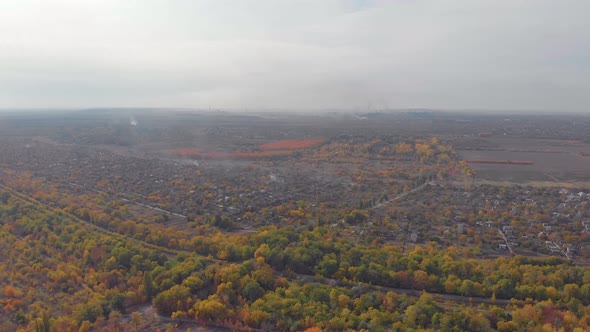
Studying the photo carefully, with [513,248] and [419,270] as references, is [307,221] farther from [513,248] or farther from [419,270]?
[513,248]

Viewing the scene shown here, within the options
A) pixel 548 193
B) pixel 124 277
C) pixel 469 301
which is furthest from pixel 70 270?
pixel 548 193

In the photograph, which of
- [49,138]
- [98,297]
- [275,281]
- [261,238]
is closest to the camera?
[98,297]

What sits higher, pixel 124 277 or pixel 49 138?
pixel 49 138

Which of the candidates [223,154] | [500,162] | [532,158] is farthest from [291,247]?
[532,158]

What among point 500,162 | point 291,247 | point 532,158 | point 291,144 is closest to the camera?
point 291,247

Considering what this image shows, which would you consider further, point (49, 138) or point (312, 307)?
point (49, 138)

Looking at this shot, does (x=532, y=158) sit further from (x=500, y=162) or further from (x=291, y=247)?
(x=291, y=247)

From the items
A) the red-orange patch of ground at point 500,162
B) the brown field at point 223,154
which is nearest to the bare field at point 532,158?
the red-orange patch of ground at point 500,162

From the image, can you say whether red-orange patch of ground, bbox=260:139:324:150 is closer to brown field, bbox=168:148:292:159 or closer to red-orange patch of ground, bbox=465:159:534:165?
A: brown field, bbox=168:148:292:159
